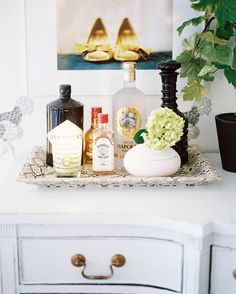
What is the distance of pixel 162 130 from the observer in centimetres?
140

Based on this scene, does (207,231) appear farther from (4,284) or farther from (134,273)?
(4,284)

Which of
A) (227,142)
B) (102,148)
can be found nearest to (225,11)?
(227,142)

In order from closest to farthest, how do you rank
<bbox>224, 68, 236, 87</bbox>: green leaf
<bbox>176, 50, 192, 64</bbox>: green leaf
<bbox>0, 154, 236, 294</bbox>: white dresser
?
<bbox>0, 154, 236, 294</bbox>: white dresser
<bbox>224, 68, 236, 87</bbox>: green leaf
<bbox>176, 50, 192, 64</bbox>: green leaf

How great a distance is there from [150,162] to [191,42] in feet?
1.36

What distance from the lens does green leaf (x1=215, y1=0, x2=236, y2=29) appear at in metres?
1.37

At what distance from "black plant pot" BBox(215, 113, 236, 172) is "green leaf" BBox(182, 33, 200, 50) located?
225 mm

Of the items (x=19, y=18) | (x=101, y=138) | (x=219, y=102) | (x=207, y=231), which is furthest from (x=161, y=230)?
(x=19, y=18)

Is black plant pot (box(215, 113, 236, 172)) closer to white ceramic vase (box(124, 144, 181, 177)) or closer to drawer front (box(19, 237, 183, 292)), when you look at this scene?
white ceramic vase (box(124, 144, 181, 177))

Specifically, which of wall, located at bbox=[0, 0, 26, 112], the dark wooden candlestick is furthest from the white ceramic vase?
wall, located at bbox=[0, 0, 26, 112]

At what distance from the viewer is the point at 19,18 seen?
165 centimetres

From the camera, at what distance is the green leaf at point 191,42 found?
1.60 metres

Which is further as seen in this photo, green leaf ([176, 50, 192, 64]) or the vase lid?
green leaf ([176, 50, 192, 64])

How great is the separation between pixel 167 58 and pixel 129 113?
0.24 m

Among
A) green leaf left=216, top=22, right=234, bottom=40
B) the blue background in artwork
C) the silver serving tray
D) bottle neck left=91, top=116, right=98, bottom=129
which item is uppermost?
green leaf left=216, top=22, right=234, bottom=40
